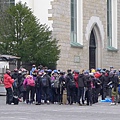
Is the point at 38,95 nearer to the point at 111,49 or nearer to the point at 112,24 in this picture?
the point at 111,49

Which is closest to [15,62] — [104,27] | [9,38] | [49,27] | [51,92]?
[9,38]

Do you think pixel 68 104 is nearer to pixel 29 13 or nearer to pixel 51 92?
pixel 51 92

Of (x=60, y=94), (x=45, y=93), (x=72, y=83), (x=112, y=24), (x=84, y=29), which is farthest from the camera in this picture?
(x=112, y=24)

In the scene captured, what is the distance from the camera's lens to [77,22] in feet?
166

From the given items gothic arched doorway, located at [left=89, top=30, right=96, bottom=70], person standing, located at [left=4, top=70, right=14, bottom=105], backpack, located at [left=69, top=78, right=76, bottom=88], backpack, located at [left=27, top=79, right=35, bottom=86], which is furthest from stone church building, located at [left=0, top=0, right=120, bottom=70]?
person standing, located at [left=4, top=70, right=14, bottom=105]

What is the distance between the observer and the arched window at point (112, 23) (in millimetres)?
54875

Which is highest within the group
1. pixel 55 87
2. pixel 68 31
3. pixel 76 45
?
pixel 68 31

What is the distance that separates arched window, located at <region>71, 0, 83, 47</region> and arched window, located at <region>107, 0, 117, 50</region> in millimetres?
4521

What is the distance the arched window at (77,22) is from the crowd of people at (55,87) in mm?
15599

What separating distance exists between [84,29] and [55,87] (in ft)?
58.2

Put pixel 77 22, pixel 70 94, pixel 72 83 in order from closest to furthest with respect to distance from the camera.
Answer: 1. pixel 72 83
2. pixel 70 94
3. pixel 77 22

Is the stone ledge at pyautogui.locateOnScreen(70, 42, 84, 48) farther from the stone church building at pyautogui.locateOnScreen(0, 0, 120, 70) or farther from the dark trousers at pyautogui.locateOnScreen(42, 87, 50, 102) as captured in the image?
the dark trousers at pyautogui.locateOnScreen(42, 87, 50, 102)

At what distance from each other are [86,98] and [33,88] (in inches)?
98.3

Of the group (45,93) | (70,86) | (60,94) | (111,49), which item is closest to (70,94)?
(70,86)
